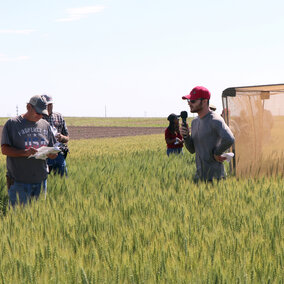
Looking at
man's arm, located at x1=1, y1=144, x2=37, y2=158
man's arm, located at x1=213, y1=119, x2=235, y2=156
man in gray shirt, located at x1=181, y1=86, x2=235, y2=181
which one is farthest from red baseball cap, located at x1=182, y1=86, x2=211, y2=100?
man's arm, located at x1=1, y1=144, x2=37, y2=158

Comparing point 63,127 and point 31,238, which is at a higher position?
point 63,127

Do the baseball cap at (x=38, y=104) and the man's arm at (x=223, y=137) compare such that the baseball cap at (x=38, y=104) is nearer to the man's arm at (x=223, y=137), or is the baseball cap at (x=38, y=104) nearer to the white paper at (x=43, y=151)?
the white paper at (x=43, y=151)

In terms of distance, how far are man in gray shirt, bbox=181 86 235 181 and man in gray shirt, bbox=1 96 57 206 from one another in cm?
168

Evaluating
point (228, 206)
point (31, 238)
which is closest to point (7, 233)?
point (31, 238)

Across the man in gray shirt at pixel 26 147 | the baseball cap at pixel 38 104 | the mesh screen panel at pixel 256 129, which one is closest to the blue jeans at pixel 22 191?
the man in gray shirt at pixel 26 147

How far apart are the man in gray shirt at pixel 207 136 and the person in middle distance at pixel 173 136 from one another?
13.0 ft

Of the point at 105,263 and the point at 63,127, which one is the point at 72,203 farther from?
the point at 63,127

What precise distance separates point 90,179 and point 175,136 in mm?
3398

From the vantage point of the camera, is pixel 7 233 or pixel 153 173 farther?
pixel 153 173

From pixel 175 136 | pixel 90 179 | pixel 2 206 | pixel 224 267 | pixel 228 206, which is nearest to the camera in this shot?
pixel 224 267

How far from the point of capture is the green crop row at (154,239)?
8.70 feet

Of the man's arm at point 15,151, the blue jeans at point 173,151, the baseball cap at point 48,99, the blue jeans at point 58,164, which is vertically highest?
the baseball cap at point 48,99

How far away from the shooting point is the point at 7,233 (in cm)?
373

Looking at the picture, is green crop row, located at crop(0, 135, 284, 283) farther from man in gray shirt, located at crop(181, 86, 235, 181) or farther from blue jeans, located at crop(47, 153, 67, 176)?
blue jeans, located at crop(47, 153, 67, 176)
